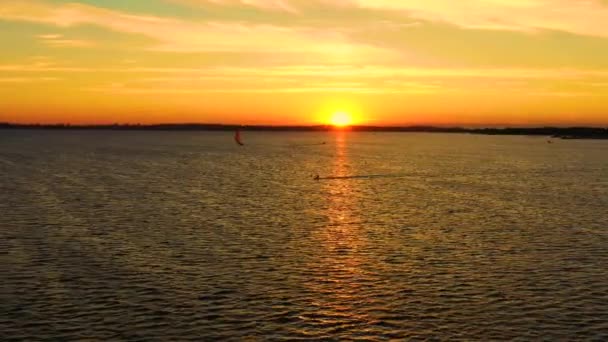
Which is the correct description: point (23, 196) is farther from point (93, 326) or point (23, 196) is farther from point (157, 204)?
point (93, 326)

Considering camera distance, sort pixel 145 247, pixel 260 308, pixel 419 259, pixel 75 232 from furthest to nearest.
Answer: pixel 75 232 < pixel 145 247 < pixel 419 259 < pixel 260 308

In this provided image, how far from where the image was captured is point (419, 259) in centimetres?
5016

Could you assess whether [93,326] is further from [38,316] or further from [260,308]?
[260,308]

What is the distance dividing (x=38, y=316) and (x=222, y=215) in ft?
132

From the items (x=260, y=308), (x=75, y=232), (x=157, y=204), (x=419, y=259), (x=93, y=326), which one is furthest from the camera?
(x=157, y=204)

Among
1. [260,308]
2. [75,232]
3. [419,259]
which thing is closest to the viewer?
[260,308]

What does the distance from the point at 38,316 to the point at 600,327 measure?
2797cm

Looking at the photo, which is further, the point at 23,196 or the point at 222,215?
the point at 23,196

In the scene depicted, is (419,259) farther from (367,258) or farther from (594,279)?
(594,279)

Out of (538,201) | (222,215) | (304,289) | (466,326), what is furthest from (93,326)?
(538,201)

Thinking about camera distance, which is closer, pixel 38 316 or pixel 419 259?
pixel 38 316

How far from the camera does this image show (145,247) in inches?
2138

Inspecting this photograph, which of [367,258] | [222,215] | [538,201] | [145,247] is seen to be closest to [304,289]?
[367,258]

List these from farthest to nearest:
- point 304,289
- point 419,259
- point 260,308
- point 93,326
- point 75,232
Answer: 1. point 75,232
2. point 419,259
3. point 304,289
4. point 260,308
5. point 93,326
